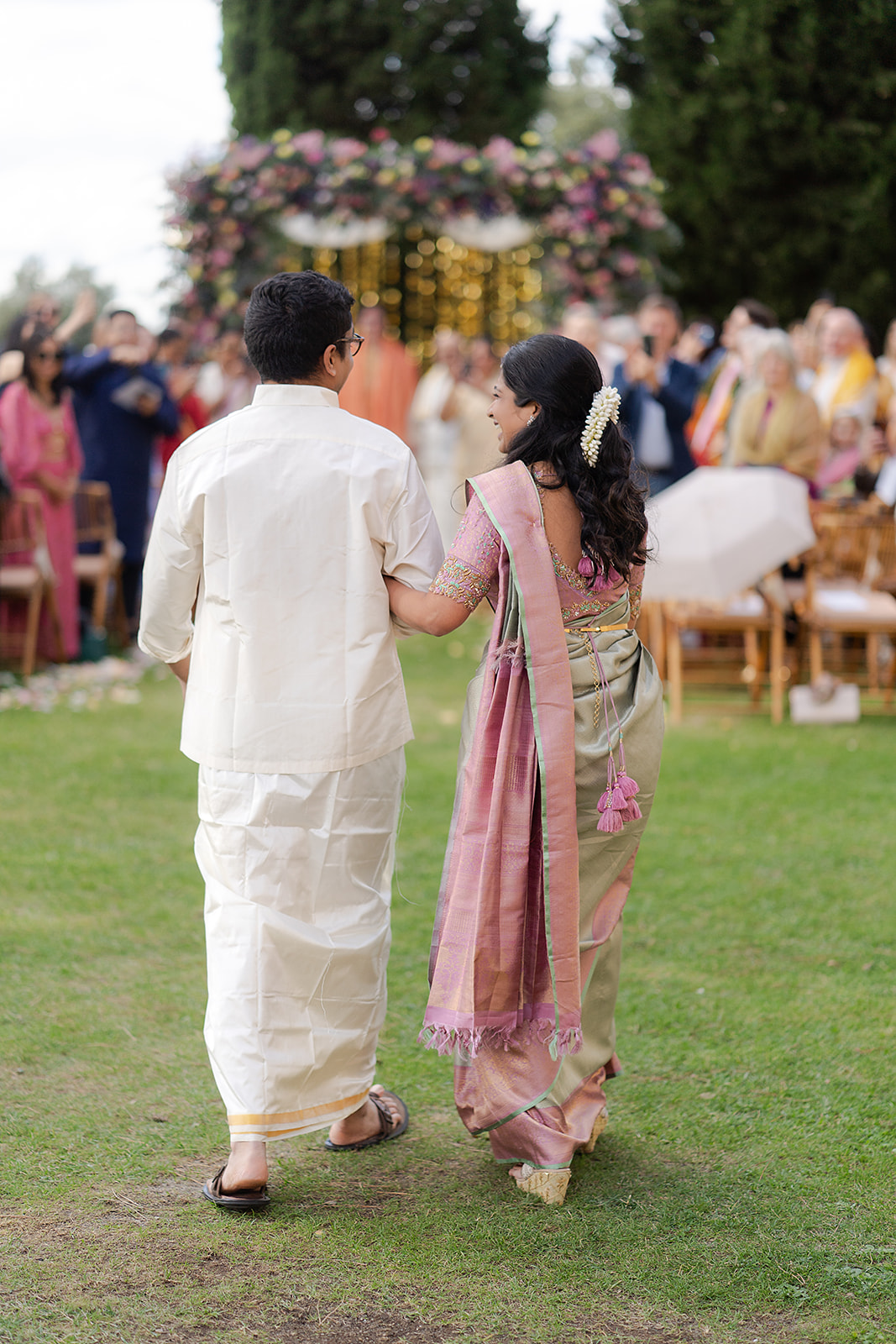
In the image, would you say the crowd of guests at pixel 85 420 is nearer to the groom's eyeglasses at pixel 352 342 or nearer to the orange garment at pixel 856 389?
the orange garment at pixel 856 389

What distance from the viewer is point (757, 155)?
1490 centimetres

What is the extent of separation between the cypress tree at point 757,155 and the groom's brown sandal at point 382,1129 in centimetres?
A: 1014

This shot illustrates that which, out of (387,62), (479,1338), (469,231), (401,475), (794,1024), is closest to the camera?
(479,1338)

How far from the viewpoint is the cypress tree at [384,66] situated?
1991 centimetres

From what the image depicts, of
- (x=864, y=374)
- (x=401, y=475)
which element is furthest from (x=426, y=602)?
(x=864, y=374)

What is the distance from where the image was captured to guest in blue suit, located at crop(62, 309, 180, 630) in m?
9.19

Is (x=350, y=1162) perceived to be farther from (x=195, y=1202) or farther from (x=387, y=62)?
(x=387, y=62)

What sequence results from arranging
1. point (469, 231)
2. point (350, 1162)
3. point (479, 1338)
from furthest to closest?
point (469, 231)
point (350, 1162)
point (479, 1338)

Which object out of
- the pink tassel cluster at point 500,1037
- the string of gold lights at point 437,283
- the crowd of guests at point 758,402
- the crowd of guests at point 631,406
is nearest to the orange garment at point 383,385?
the string of gold lights at point 437,283

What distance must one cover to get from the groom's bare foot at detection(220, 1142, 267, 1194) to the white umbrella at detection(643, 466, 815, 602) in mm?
4440

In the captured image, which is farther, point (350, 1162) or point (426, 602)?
point (350, 1162)

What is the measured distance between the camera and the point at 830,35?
31.8 feet

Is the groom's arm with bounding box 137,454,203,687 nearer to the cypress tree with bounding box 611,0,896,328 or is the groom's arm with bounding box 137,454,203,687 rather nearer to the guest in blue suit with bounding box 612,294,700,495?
the guest in blue suit with bounding box 612,294,700,495

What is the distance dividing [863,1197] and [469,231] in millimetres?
11893
